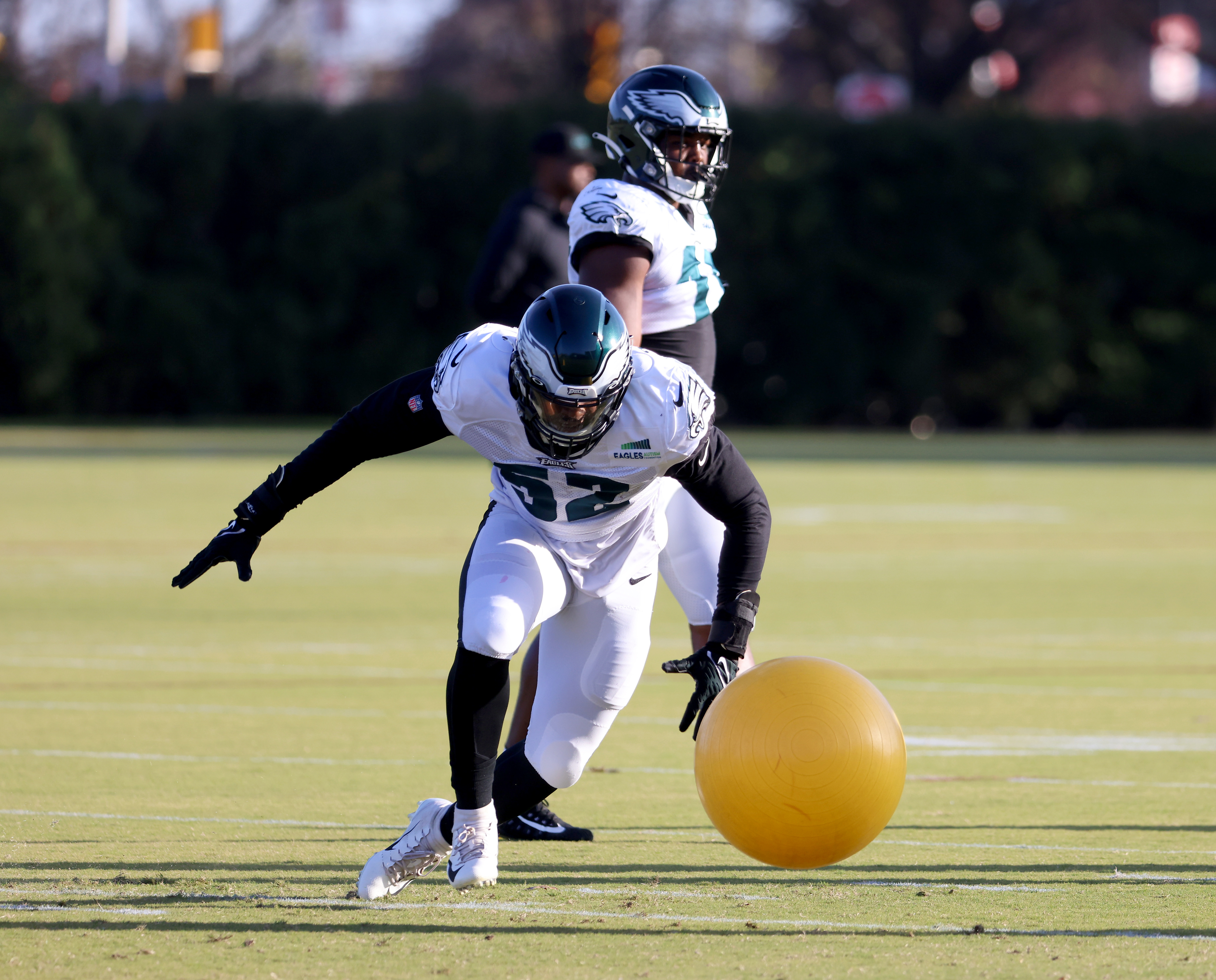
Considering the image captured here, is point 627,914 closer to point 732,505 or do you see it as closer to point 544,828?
point 544,828

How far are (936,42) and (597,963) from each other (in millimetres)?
46788

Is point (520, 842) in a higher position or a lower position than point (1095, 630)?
higher

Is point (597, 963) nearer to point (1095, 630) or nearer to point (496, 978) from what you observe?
point (496, 978)

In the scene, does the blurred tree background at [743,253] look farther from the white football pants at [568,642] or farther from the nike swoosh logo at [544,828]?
the white football pants at [568,642]

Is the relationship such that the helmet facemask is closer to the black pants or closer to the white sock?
the black pants

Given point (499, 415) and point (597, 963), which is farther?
point (499, 415)

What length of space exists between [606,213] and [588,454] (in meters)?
1.05

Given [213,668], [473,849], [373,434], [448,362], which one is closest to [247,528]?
[373,434]

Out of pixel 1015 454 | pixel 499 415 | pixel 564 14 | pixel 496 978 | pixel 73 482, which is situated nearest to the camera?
pixel 496 978

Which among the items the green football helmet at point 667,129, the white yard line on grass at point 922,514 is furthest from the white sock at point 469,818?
the white yard line on grass at point 922,514

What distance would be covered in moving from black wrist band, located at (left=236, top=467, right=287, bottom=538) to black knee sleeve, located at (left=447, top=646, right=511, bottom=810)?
2.07ft

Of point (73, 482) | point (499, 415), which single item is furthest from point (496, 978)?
point (73, 482)

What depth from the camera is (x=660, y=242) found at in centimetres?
595

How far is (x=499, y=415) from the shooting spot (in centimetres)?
507
